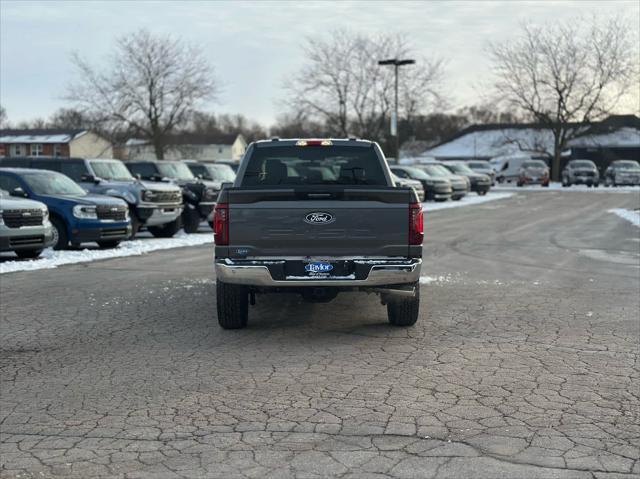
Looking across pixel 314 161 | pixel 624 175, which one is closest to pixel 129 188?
pixel 314 161

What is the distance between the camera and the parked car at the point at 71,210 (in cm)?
1552

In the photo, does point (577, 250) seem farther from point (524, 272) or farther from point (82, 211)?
point (82, 211)

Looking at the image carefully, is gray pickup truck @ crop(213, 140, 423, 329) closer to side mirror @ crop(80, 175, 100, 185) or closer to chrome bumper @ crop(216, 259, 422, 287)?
chrome bumper @ crop(216, 259, 422, 287)

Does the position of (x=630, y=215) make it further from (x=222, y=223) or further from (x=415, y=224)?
(x=222, y=223)

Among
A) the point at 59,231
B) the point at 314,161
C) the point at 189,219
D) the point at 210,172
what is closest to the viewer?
the point at 314,161

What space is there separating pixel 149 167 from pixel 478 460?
18.4 meters

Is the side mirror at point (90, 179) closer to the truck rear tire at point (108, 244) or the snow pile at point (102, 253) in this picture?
the snow pile at point (102, 253)

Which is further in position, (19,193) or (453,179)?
(453,179)

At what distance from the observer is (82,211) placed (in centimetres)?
1555

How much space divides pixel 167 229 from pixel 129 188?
1.60 meters

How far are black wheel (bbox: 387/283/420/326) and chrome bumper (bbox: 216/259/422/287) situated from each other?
0.56 metres

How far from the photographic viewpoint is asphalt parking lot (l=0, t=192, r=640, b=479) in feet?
14.4

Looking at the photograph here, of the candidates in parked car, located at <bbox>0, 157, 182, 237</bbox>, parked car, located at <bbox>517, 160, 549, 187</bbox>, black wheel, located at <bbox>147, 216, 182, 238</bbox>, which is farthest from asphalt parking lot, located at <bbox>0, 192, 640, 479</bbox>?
parked car, located at <bbox>517, 160, 549, 187</bbox>

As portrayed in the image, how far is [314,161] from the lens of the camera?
8.88 m
